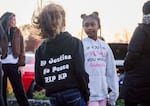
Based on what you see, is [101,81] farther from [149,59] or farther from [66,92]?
[66,92]

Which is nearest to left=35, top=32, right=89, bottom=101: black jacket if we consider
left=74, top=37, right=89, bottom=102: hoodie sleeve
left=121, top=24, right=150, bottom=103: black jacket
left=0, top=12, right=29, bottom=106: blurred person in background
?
left=74, top=37, right=89, bottom=102: hoodie sleeve

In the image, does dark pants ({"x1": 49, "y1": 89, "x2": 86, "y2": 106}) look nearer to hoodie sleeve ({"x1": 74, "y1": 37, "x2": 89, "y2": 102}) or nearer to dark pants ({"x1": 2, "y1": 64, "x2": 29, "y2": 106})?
hoodie sleeve ({"x1": 74, "y1": 37, "x2": 89, "y2": 102})

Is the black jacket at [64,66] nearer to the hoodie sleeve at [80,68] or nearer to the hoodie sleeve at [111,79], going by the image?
the hoodie sleeve at [80,68]

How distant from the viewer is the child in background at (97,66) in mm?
6312

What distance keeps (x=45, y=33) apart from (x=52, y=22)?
0.15 m

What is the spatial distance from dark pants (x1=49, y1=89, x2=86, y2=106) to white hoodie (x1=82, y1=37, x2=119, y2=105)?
1.09m

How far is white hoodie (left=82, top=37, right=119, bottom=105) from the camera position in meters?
6.31

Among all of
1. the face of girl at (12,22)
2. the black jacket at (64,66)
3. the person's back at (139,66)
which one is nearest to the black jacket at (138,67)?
the person's back at (139,66)

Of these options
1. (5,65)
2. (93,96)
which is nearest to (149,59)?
(93,96)

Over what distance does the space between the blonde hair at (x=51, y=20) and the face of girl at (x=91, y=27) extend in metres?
1.22

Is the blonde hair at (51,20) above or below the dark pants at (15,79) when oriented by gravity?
above

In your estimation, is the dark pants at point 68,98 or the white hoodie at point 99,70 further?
the white hoodie at point 99,70

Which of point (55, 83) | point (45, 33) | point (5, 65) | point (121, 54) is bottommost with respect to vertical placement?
point (121, 54)

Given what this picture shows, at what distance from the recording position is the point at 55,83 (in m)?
5.21
